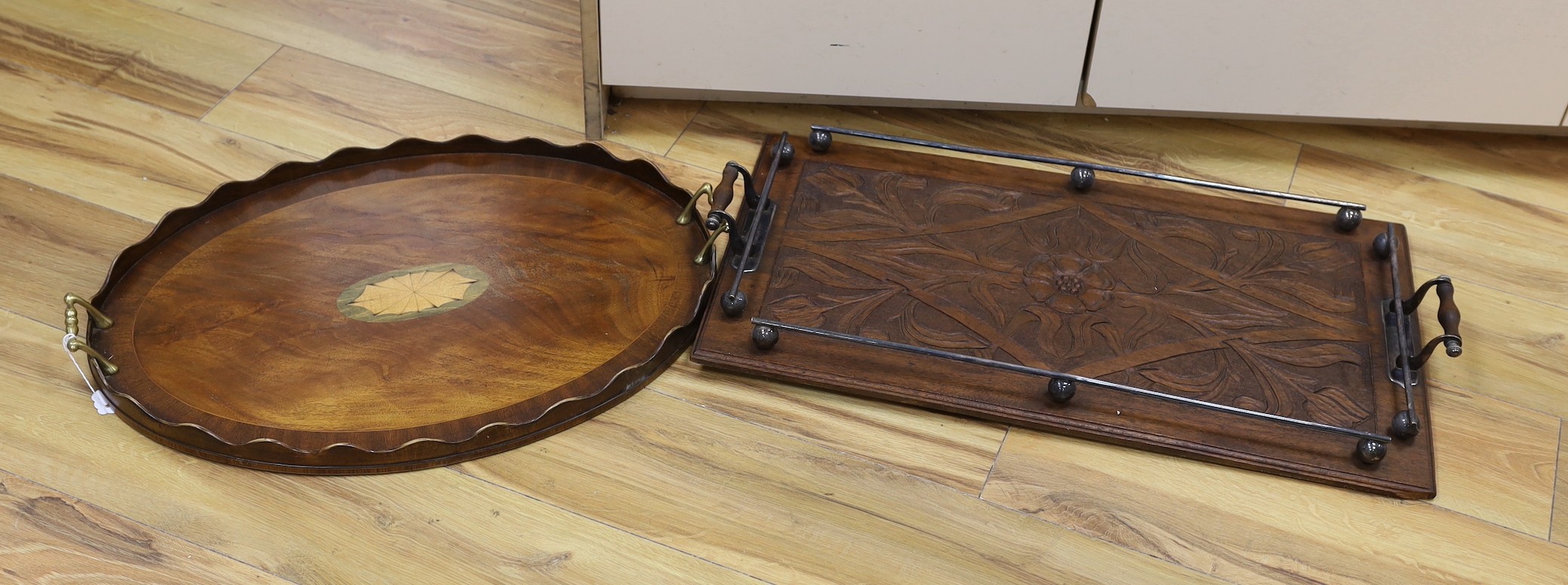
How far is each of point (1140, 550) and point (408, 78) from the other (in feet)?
3.70

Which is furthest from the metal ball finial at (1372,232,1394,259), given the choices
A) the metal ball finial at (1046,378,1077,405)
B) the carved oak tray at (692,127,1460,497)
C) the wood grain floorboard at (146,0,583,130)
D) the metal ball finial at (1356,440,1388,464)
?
the wood grain floorboard at (146,0,583,130)

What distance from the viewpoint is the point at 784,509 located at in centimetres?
121

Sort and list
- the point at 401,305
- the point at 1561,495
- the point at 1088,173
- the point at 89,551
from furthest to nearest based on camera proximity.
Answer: the point at 1088,173 < the point at 401,305 < the point at 1561,495 < the point at 89,551

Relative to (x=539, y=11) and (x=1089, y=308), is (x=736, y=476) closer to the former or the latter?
(x=1089, y=308)

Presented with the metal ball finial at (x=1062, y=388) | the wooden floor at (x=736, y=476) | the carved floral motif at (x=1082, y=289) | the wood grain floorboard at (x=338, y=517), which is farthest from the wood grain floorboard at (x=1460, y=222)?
the wood grain floorboard at (x=338, y=517)

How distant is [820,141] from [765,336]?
33cm

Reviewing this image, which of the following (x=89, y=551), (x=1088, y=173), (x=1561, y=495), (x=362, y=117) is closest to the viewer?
(x=89, y=551)

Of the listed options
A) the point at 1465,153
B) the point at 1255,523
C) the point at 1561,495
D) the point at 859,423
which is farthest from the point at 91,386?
the point at 1465,153

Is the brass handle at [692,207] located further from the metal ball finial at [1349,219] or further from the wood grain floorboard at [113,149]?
the metal ball finial at [1349,219]

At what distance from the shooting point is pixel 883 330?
4.41ft

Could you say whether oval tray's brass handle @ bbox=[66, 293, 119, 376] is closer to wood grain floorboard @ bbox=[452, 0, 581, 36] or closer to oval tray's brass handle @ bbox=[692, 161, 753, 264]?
oval tray's brass handle @ bbox=[692, 161, 753, 264]

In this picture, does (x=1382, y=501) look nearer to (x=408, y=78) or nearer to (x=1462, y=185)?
(x=1462, y=185)

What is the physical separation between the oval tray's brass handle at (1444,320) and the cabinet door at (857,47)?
47 centimetres

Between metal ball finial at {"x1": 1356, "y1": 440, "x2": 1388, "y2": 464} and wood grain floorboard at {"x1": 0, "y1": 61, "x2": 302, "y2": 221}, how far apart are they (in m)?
1.28
